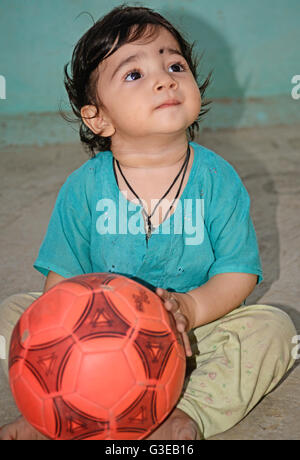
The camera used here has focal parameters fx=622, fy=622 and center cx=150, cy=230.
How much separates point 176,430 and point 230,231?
1.58 ft

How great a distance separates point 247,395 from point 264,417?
7cm

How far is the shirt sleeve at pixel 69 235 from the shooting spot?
1.52m

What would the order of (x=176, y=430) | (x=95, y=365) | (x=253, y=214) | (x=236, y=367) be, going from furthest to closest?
(x=253, y=214) → (x=236, y=367) → (x=176, y=430) → (x=95, y=365)

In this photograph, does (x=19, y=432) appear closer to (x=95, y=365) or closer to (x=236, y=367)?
(x=95, y=365)

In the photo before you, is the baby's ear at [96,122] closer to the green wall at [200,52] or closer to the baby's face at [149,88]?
the baby's face at [149,88]

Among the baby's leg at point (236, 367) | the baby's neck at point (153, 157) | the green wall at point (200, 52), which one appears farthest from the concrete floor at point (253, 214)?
the baby's neck at point (153, 157)

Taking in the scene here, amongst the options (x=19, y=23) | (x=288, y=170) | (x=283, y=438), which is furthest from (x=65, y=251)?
(x=19, y=23)

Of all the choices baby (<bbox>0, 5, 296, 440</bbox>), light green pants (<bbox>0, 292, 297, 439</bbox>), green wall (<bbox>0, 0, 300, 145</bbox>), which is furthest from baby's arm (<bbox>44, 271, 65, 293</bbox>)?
green wall (<bbox>0, 0, 300, 145</bbox>)

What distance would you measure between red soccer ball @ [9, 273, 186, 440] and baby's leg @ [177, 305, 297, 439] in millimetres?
163

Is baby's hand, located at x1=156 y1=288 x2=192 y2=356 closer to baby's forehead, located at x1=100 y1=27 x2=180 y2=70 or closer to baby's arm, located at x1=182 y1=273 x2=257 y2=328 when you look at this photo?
baby's arm, located at x1=182 y1=273 x2=257 y2=328

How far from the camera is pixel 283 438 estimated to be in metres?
1.26

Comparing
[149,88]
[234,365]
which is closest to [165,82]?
[149,88]

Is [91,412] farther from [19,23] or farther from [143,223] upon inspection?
[19,23]

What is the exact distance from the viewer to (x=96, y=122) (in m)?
1.55
